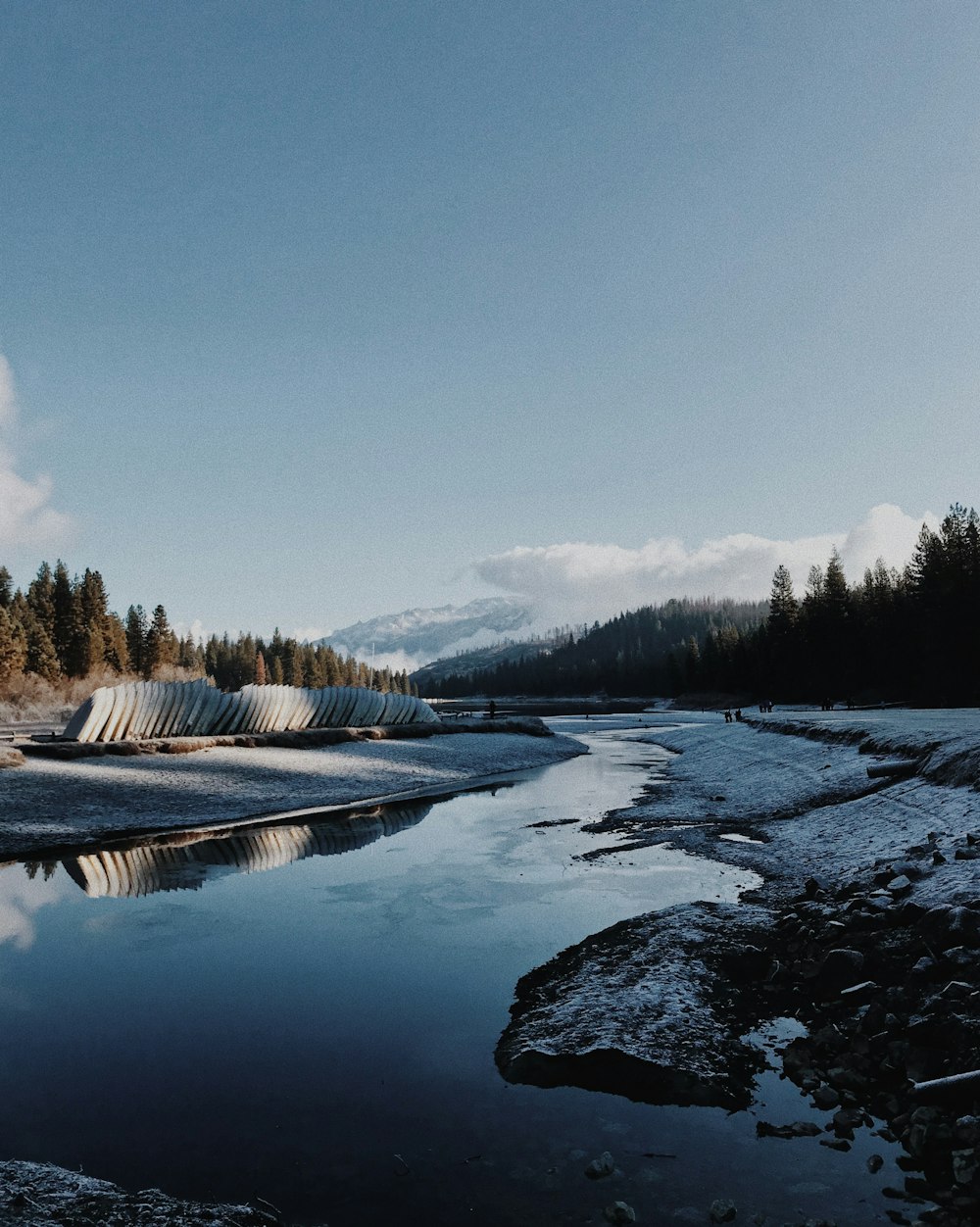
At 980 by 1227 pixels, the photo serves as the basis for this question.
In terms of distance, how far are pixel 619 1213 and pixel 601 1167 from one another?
614 mm

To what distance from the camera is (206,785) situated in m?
30.0

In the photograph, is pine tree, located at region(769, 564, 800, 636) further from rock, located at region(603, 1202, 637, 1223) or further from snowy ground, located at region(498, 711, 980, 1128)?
rock, located at region(603, 1202, 637, 1223)

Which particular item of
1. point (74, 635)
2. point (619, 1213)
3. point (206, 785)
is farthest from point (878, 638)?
point (74, 635)

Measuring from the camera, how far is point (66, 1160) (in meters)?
6.37

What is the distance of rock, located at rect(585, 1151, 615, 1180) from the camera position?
Result: 5.97 metres

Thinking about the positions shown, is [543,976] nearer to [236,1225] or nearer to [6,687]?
[236,1225]

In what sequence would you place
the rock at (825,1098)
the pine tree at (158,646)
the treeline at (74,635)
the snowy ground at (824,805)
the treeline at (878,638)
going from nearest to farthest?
the rock at (825,1098) < the snowy ground at (824,805) < the treeline at (878,638) < the treeline at (74,635) < the pine tree at (158,646)

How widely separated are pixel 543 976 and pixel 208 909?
7711mm

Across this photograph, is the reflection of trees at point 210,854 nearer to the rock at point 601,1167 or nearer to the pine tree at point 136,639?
the rock at point 601,1167

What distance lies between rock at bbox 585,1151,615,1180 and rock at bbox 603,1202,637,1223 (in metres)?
0.48

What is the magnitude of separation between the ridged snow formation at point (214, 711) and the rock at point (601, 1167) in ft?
120

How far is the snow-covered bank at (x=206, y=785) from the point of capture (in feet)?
77.9

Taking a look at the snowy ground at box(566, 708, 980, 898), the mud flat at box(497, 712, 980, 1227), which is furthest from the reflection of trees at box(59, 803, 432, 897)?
the mud flat at box(497, 712, 980, 1227)

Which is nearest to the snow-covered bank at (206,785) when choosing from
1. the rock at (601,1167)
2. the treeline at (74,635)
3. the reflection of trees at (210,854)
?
the reflection of trees at (210,854)
